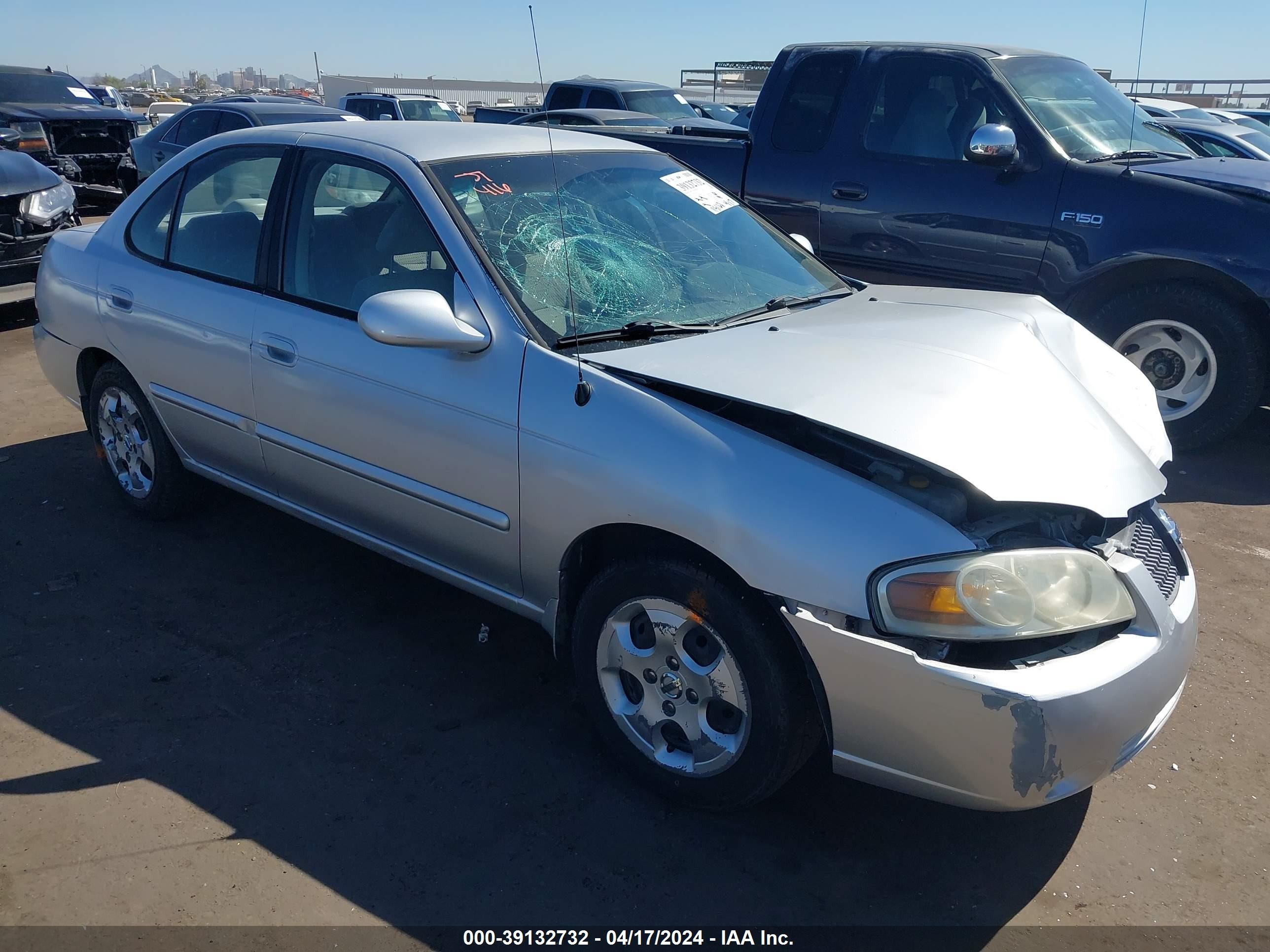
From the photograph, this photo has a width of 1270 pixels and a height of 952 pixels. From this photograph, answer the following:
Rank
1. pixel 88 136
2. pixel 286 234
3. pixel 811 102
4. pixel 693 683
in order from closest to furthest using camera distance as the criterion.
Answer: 1. pixel 693 683
2. pixel 286 234
3. pixel 811 102
4. pixel 88 136

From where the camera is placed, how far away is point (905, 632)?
2.34m

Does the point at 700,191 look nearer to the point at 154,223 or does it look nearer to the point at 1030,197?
the point at 154,223

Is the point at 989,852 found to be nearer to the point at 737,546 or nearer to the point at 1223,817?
the point at 1223,817

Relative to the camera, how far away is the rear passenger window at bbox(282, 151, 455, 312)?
3.37 meters

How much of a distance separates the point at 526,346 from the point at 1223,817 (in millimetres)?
2383

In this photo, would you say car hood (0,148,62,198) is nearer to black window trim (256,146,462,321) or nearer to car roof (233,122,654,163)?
car roof (233,122,654,163)

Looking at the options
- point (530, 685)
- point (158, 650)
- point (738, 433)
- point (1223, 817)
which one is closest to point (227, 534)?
point (158, 650)

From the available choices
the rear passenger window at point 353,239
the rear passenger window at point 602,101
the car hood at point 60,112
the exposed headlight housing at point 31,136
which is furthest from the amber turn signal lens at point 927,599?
the car hood at point 60,112

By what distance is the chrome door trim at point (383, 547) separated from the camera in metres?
3.21

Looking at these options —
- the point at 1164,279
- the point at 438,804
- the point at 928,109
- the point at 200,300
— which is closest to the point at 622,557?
the point at 438,804

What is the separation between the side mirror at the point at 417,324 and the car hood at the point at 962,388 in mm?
370

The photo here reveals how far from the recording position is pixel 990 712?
2281 mm

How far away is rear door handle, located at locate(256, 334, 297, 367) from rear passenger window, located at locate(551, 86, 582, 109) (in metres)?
12.4

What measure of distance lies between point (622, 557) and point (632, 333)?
700 millimetres
